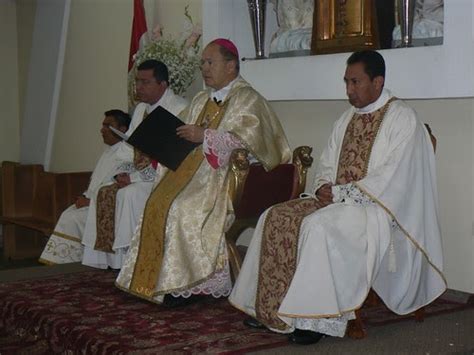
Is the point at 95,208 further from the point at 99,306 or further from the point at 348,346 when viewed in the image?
the point at 348,346

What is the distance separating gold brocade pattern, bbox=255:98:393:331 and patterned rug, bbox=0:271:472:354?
19 centimetres

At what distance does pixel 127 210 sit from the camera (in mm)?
6625

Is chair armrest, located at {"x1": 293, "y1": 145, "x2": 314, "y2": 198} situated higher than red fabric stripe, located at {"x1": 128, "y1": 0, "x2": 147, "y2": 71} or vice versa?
red fabric stripe, located at {"x1": 128, "y1": 0, "x2": 147, "y2": 71}

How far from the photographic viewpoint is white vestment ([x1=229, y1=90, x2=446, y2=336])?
4.73 m

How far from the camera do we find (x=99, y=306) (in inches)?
227

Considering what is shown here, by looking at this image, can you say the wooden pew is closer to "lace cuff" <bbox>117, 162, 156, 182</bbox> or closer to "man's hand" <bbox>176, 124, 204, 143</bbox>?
"lace cuff" <bbox>117, 162, 156, 182</bbox>

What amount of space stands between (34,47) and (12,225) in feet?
7.53

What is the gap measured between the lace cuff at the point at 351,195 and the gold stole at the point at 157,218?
121 centimetres

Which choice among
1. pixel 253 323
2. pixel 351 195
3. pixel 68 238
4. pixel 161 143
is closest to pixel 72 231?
pixel 68 238

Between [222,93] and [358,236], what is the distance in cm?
169

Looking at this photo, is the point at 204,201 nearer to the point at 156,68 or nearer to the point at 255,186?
the point at 255,186

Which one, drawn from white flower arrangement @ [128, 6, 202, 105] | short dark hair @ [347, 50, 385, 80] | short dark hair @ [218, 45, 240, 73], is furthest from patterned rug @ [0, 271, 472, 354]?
white flower arrangement @ [128, 6, 202, 105]

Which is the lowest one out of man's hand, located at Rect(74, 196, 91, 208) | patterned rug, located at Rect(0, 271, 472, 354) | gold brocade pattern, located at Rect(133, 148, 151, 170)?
patterned rug, located at Rect(0, 271, 472, 354)

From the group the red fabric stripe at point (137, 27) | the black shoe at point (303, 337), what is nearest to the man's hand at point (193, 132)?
the black shoe at point (303, 337)
